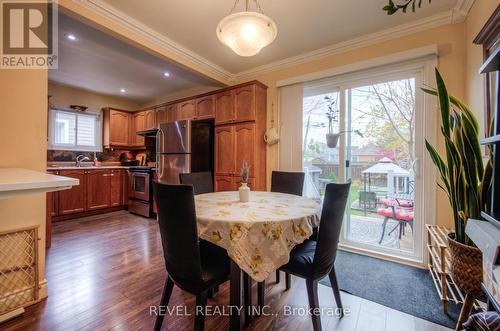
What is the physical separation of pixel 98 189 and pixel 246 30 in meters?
4.21

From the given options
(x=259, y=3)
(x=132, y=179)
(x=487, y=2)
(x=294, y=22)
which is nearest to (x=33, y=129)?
(x=259, y=3)

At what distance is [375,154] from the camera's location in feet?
8.45

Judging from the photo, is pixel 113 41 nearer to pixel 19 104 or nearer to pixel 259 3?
pixel 19 104

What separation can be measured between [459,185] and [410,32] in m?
1.85

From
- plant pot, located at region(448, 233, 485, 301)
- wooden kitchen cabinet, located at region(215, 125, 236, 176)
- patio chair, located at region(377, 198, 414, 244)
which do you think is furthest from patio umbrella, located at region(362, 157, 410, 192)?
wooden kitchen cabinet, located at region(215, 125, 236, 176)

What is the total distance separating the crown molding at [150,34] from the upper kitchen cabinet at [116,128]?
2905 millimetres

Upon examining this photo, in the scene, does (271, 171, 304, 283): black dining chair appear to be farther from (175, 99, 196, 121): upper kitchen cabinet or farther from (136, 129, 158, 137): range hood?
(136, 129, 158, 137): range hood

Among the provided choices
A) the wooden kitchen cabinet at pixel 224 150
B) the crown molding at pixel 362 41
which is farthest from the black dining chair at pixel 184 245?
the crown molding at pixel 362 41

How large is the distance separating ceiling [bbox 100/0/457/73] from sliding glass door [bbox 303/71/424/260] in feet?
1.80

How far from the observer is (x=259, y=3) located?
201 centimetres

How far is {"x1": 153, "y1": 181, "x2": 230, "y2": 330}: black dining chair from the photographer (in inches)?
44.6

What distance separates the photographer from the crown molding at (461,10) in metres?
1.92

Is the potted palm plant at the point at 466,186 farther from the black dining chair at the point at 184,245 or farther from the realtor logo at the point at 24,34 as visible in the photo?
the realtor logo at the point at 24,34

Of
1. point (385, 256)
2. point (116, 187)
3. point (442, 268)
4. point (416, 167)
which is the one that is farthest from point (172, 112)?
point (442, 268)
